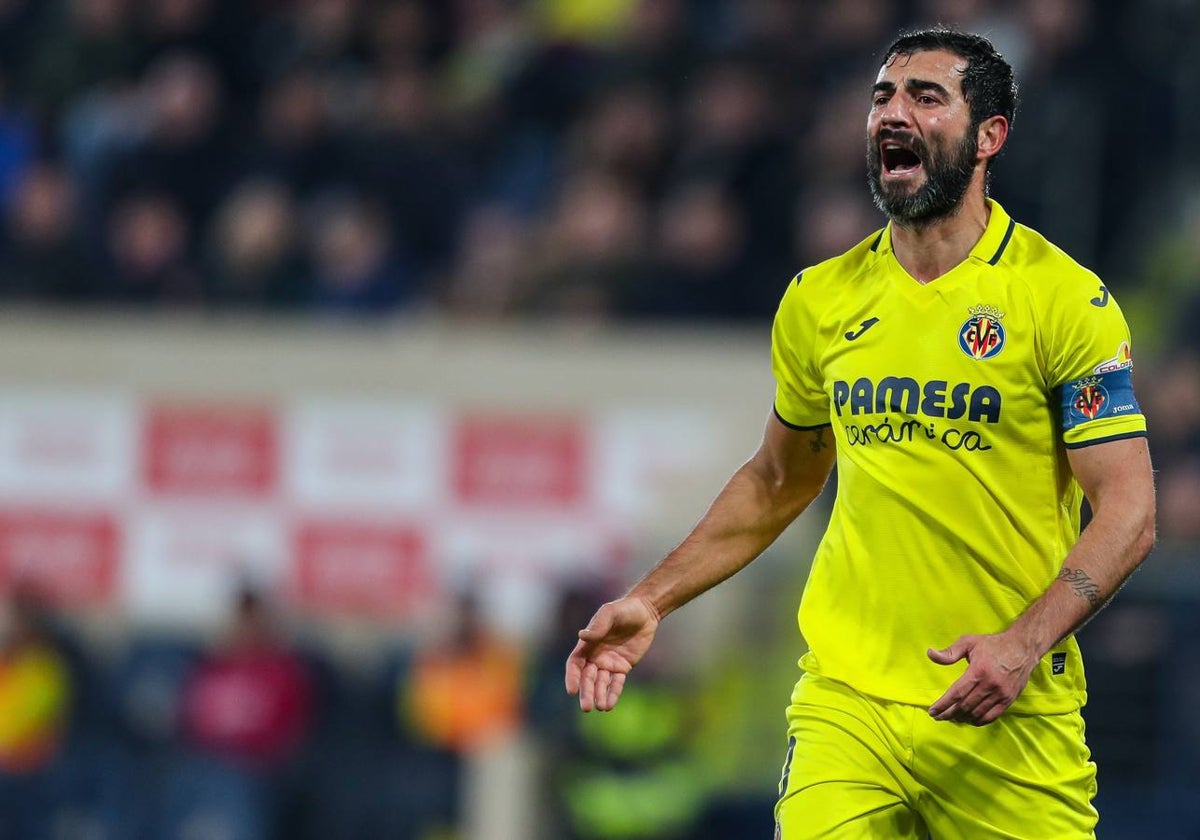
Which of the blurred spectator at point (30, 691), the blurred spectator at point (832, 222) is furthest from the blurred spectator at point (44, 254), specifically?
the blurred spectator at point (832, 222)

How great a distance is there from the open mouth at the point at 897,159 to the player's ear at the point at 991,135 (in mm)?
149

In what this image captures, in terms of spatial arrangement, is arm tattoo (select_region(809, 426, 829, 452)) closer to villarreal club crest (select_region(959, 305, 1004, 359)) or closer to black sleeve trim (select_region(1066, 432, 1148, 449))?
villarreal club crest (select_region(959, 305, 1004, 359))

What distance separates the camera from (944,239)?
4312mm

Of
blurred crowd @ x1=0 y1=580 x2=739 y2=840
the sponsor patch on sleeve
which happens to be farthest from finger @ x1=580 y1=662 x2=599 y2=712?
blurred crowd @ x1=0 y1=580 x2=739 y2=840

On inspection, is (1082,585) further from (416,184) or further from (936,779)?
(416,184)

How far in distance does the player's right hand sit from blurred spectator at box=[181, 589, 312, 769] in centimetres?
697

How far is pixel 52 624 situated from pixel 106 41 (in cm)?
393

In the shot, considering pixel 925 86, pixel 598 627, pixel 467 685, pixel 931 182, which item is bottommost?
pixel 467 685

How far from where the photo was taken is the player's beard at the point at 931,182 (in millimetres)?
4219

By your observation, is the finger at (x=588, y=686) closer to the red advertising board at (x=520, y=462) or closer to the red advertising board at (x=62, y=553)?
the red advertising board at (x=520, y=462)

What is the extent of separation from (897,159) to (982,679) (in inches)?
44.2

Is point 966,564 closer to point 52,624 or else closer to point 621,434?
point 621,434

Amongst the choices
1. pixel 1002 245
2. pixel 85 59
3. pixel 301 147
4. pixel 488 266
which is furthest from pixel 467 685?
pixel 1002 245

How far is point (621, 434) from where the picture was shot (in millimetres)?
11453
